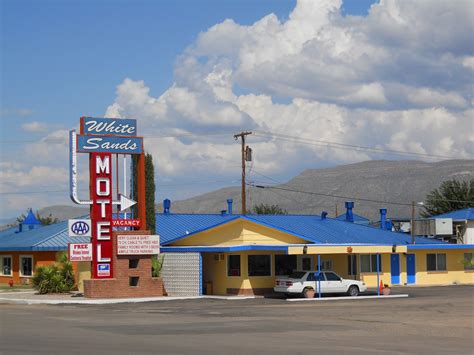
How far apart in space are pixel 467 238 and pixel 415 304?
27.2 m

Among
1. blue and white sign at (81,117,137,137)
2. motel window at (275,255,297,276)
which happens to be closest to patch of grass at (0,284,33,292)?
blue and white sign at (81,117,137,137)

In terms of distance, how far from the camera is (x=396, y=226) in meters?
71.8

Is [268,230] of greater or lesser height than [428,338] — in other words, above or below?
above

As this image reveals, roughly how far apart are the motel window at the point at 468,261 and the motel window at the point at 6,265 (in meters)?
31.4

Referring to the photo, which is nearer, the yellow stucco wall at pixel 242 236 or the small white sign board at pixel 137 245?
the small white sign board at pixel 137 245

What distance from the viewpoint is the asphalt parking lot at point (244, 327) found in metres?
19.8

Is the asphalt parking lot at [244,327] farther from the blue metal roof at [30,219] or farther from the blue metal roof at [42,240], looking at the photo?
the blue metal roof at [30,219]

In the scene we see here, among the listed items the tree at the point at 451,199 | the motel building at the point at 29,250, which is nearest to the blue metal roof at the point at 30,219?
the motel building at the point at 29,250

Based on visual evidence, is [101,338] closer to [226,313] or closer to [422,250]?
[226,313]

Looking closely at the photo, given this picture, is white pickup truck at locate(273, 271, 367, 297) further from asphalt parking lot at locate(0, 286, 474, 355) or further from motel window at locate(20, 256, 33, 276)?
motel window at locate(20, 256, 33, 276)

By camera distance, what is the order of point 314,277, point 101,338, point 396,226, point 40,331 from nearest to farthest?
point 101,338, point 40,331, point 314,277, point 396,226

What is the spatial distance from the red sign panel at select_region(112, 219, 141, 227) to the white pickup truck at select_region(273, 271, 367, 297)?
303 inches

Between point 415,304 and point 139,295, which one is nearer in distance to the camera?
point 415,304

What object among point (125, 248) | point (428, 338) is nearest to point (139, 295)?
point (125, 248)
